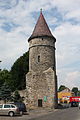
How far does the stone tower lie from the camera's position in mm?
38438

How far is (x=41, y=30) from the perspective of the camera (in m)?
41.3

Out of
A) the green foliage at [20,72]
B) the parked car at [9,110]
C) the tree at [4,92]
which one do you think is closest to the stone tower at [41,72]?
the tree at [4,92]

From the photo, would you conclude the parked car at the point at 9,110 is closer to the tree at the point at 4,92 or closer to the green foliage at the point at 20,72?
the tree at the point at 4,92

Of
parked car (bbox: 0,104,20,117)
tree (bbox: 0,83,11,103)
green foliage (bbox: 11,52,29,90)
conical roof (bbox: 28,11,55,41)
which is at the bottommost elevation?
parked car (bbox: 0,104,20,117)

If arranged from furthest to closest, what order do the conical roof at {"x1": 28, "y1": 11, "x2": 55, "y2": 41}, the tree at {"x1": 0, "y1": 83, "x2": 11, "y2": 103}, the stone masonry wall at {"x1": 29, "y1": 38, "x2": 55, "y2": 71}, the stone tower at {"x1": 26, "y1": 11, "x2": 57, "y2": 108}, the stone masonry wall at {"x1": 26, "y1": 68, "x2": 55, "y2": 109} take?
1. the conical roof at {"x1": 28, "y1": 11, "x2": 55, "y2": 41}
2. the stone masonry wall at {"x1": 29, "y1": 38, "x2": 55, "y2": 71}
3. the stone tower at {"x1": 26, "y1": 11, "x2": 57, "y2": 108}
4. the stone masonry wall at {"x1": 26, "y1": 68, "x2": 55, "y2": 109}
5. the tree at {"x1": 0, "y1": 83, "x2": 11, "y2": 103}

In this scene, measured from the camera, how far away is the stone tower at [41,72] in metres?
38.4

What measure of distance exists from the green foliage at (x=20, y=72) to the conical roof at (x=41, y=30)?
11696 millimetres

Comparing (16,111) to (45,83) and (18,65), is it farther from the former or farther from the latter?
(18,65)

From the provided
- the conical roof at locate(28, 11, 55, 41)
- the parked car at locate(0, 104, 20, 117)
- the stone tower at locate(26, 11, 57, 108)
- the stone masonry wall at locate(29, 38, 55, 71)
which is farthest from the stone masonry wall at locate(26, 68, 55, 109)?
the parked car at locate(0, 104, 20, 117)

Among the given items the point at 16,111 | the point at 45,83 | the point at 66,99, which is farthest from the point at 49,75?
the point at 66,99

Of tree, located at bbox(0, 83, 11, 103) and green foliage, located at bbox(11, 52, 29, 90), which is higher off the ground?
green foliage, located at bbox(11, 52, 29, 90)

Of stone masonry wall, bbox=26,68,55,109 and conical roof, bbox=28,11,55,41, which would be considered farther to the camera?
conical roof, bbox=28,11,55,41

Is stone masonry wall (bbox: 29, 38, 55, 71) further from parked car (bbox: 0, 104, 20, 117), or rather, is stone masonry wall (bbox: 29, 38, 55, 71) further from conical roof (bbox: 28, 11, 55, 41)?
parked car (bbox: 0, 104, 20, 117)

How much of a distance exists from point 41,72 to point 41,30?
789 cm
